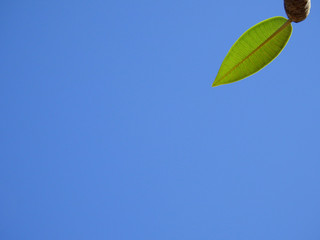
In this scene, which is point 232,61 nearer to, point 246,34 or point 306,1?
point 246,34

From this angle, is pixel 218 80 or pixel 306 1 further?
pixel 218 80

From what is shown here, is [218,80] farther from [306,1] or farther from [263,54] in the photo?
[306,1]

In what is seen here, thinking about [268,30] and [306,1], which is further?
[268,30]

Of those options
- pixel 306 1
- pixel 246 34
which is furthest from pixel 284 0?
pixel 246 34

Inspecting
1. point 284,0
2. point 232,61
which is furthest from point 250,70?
point 284,0
